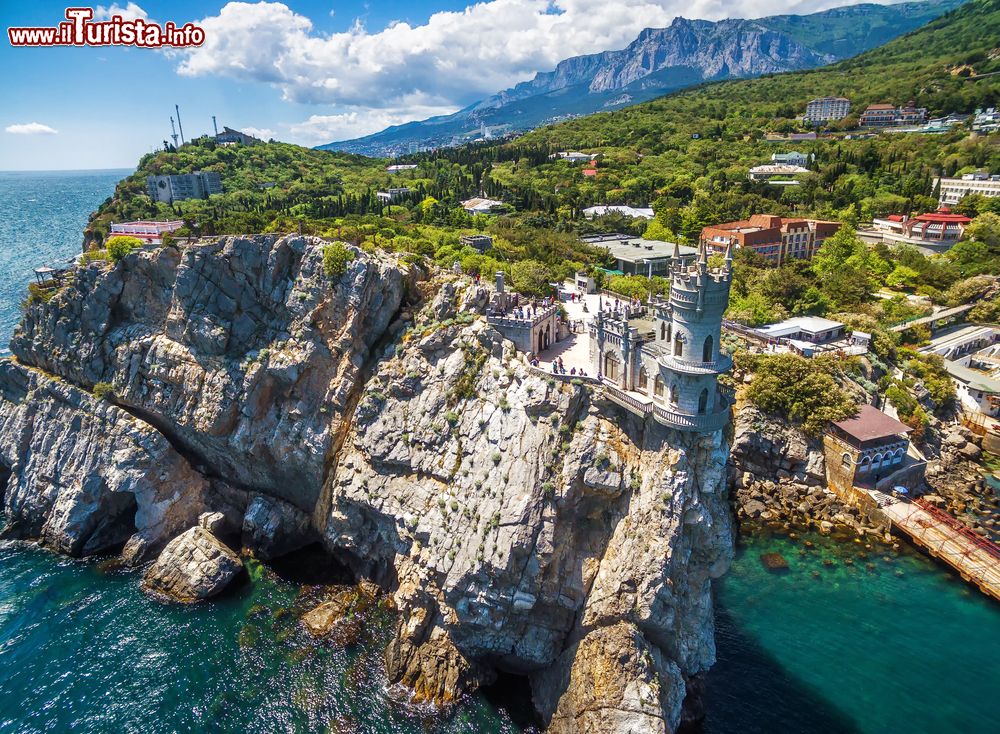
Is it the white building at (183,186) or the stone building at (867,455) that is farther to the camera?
the white building at (183,186)

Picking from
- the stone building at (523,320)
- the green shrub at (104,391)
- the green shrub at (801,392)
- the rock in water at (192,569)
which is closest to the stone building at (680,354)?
the stone building at (523,320)

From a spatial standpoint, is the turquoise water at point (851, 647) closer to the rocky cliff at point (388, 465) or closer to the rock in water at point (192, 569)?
the rocky cliff at point (388, 465)

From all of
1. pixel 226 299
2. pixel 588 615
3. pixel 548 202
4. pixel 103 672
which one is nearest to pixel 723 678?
pixel 588 615

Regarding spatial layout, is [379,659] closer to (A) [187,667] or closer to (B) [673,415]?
(A) [187,667]

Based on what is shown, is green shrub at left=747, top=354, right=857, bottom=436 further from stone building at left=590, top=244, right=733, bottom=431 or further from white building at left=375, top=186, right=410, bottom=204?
white building at left=375, top=186, right=410, bottom=204

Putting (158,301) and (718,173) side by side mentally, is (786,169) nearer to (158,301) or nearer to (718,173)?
(718,173)

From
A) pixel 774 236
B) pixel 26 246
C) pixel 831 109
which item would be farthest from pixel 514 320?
pixel 831 109

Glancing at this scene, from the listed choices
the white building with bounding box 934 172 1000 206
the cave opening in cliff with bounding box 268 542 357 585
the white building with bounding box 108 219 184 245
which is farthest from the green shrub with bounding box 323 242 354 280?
the white building with bounding box 934 172 1000 206
